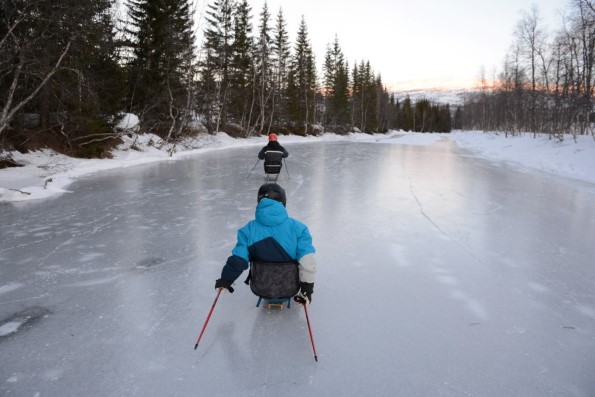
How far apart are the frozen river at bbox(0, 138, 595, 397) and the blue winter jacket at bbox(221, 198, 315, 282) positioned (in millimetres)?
680

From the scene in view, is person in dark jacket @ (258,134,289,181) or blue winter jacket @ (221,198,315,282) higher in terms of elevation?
person in dark jacket @ (258,134,289,181)

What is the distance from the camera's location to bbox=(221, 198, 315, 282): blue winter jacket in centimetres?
338

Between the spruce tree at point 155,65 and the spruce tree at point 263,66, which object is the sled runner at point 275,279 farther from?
the spruce tree at point 263,66

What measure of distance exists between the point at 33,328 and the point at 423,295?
384 centimetres

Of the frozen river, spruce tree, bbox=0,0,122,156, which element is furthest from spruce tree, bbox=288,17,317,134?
the frozen river

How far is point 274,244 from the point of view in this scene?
11.2 feet

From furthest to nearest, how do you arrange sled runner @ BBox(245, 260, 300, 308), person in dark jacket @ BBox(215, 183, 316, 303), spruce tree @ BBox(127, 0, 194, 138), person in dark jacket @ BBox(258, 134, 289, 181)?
spruce tree @ BBox(127, 0, 194, 138) → person in dark jacket @ BBox(258, 134, 289, 181) → sled runner @ BBox(245, 260, 300, 308) → person in dark jacket @ BBox(215, 183, 316, 303)

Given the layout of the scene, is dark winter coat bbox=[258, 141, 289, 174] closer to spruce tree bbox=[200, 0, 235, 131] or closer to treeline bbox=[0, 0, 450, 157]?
treeline bbox=[0, 0, 450, 157]

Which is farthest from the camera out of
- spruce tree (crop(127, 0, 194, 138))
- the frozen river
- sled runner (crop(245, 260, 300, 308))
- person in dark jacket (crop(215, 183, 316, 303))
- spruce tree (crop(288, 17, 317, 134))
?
spruce tree (crop(288, 17, 317, 134))

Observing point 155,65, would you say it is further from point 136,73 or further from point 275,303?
point 275,303

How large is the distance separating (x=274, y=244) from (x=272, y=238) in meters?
0.06

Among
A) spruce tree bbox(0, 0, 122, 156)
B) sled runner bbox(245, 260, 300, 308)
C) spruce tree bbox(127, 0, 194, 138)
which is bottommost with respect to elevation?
sled runner bbox(245, 260, 300, 308)

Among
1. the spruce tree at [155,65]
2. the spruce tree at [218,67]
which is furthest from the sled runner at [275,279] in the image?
Answer: the spruce tree at [218,67]

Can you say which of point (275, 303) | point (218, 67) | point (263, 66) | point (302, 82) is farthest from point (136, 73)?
point (302, 82)
